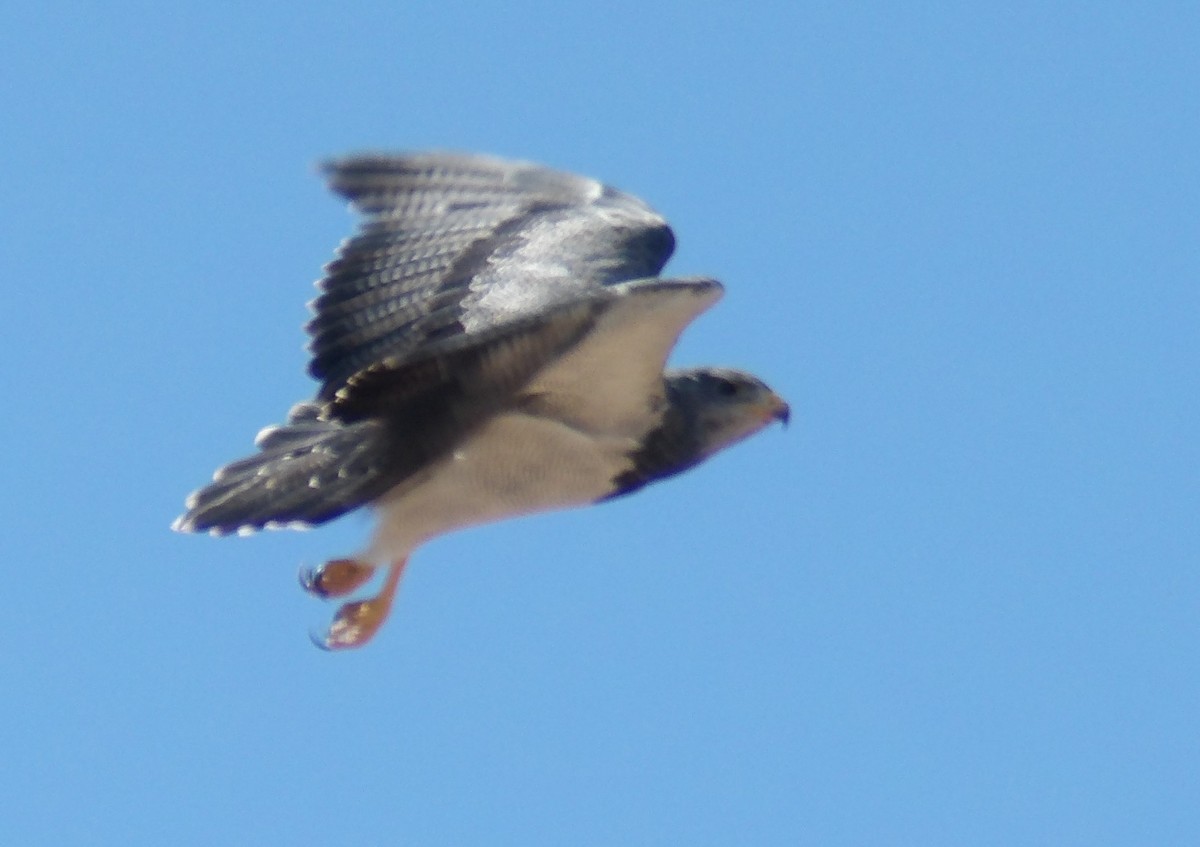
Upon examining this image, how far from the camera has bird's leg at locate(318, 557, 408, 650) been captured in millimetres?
13078

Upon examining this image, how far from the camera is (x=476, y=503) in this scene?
12.1m

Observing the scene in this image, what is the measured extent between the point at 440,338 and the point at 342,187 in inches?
67.6

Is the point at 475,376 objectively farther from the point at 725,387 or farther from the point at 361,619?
the point at 361,619

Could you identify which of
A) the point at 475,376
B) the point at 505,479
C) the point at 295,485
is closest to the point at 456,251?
the point at 505,479

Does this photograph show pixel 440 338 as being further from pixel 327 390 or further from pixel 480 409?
A: pixel 480 409

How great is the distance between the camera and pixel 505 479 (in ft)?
38.9

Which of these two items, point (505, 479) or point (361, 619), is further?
point (361, 619)

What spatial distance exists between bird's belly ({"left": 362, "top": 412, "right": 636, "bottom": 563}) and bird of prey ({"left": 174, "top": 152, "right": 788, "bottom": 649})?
0.01 m

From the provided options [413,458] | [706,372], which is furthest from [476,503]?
[706,372]

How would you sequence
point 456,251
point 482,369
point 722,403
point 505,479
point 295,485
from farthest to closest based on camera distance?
point 456,251 < point 722,403 < point 505,479 < point 295,485 < point 482,369

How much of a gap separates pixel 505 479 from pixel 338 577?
56.5 inches

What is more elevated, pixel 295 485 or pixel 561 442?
pixel 561 442

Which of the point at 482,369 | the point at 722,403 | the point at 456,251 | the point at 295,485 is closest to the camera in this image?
the point at 482,369

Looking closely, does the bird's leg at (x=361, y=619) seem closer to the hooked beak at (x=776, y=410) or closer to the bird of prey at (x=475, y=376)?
the bird of prey at (x=475, y=376)
